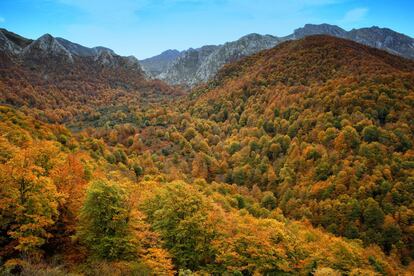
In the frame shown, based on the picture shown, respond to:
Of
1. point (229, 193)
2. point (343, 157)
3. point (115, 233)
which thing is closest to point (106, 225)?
point (115, 233)

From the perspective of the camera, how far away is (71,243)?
127 feet

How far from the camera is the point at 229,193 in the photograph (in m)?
127

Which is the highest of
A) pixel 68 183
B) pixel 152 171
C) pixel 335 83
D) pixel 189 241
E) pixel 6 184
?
pixel 335 83

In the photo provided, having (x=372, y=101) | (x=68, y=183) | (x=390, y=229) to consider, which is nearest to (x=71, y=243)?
(x=68, y=183)

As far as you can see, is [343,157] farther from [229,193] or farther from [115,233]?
[115,233]

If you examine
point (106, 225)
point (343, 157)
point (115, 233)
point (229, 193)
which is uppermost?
point (106, 225)

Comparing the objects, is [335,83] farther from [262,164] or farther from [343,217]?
[343,217]

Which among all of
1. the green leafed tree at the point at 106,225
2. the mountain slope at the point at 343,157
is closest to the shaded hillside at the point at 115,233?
the green leafed tree at the point at 106,225

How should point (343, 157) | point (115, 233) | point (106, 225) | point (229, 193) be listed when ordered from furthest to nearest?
point (343, 157), point (229, 193), point (106, 225), point (115, 233)

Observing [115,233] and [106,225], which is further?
[106,225]

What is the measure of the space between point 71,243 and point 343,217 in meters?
97.3

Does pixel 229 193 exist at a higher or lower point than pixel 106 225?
lower

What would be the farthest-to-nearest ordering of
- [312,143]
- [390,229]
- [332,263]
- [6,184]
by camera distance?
[312,143], [390,229], [332,263], [6,184]

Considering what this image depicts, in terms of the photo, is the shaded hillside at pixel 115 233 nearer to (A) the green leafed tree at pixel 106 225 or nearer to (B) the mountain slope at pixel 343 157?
(A) the green leafed tree at pixel 106 225
